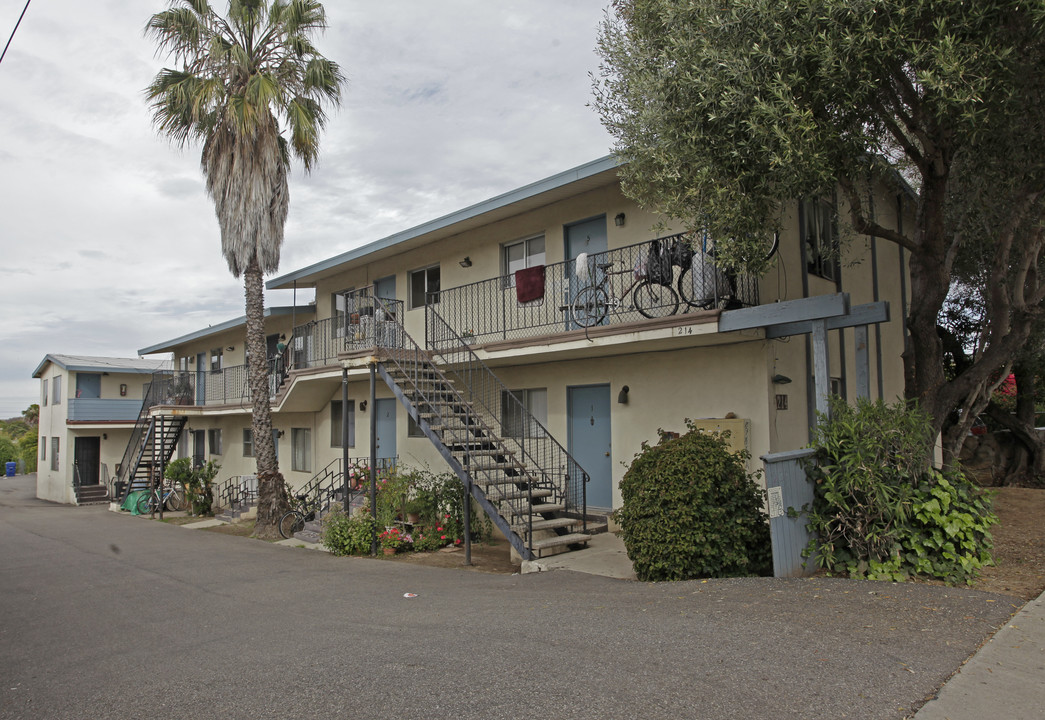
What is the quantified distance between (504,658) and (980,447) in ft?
61.5

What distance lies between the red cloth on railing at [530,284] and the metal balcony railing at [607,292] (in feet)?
0.06

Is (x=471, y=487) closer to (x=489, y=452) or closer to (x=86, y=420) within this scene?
(x=489, y=452)

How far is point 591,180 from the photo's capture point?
11516 mm

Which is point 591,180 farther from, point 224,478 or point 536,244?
point 224,478

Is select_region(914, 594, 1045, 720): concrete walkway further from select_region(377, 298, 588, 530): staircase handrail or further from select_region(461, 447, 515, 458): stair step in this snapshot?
select_region(461, 447, 515, 458): stair step

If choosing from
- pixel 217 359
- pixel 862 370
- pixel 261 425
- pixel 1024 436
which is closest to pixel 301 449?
pixel 261 425

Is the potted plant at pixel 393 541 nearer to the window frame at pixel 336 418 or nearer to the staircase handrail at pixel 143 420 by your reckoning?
→ the window frame at pixel 336 418

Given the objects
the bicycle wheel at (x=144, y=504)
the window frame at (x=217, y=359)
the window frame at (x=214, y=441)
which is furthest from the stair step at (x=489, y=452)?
the window frame at (x=217, y=359)

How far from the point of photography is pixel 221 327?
24172mm

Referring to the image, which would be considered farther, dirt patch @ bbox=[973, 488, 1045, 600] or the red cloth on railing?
the red cloth on railing

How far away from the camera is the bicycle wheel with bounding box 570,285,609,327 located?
1083 centimetres

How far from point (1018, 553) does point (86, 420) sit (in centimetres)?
3219

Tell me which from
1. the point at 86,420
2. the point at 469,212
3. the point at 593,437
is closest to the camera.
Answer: the point at 593,437

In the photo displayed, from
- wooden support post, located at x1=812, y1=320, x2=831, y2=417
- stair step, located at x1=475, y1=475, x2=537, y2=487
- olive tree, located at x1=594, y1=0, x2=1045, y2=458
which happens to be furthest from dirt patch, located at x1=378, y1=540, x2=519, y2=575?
olive tree, located at x1=594, y1=0, x2=1045, y2=458
